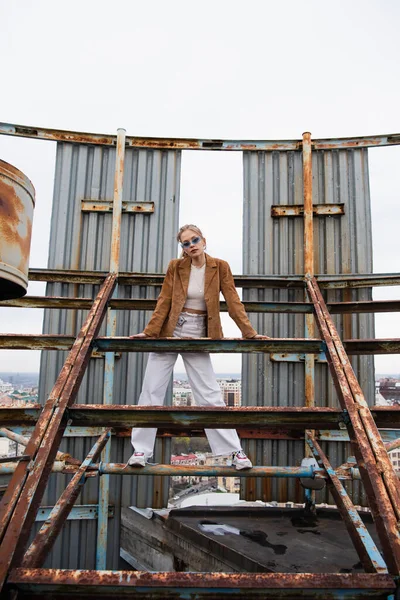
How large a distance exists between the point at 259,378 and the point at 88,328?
2.93 meters

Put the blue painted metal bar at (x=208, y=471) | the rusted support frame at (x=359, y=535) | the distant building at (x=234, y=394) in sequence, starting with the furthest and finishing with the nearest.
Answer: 1. the distant building at (x=234, y=394)
2. the blue painted metal bar at (x=208, y=471)
3. the rusted support frame at (x=359, y=535)

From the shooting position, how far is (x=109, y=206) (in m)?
6.06

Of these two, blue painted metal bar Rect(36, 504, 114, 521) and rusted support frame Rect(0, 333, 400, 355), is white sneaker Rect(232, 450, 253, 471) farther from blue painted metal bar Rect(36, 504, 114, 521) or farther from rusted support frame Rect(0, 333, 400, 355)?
blue painted metal bar Rect(36, 504, 114, 521)

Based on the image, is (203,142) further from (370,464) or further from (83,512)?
(83,512)

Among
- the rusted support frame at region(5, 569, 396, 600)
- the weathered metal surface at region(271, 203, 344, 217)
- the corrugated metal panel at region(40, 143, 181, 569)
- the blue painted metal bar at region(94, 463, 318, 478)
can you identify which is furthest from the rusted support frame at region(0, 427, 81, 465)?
the weathered metal surface at region(271, 203, 344, 217)

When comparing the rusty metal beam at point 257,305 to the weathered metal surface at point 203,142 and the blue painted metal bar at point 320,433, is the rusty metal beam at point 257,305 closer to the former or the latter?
the blue painted metal bar at point 320,433

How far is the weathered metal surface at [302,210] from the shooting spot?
600 cm

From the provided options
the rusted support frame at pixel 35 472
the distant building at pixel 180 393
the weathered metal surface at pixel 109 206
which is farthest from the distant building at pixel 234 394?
the weathered metal surface at pixel 109 206

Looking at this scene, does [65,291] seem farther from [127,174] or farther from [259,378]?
[259,378]

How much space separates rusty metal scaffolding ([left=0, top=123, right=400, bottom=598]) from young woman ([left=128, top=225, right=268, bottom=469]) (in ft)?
1.47

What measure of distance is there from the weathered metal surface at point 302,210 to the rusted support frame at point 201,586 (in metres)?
4.85

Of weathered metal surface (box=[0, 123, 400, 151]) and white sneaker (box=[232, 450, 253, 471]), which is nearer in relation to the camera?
white sneaker (box=[232, 450, 253, 471])

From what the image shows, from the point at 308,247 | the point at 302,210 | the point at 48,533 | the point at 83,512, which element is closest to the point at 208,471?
the point at 48,533

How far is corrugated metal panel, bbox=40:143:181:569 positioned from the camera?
5539 millimetres
